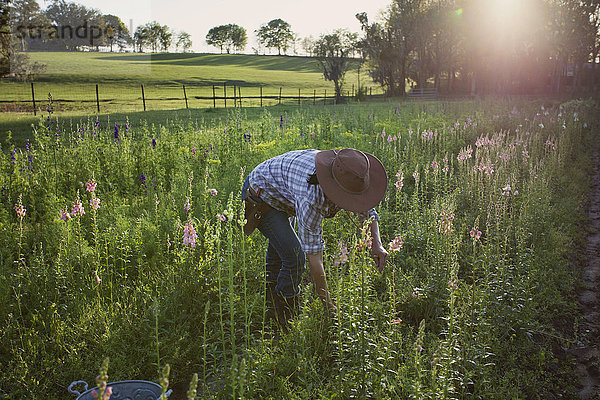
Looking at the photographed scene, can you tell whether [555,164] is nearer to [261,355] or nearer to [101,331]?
[261,355]

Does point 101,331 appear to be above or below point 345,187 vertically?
A: below

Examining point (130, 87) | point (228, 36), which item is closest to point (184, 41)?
point (228, 36)

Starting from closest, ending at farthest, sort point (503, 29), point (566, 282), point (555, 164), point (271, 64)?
point (566, 282), point (555, 164), point (503, 29), point (271, 64)

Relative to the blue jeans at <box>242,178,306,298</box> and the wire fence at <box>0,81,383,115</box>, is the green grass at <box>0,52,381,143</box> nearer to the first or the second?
the wire fence at <box>0,81,383,115</box>

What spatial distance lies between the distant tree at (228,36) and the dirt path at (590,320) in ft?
410

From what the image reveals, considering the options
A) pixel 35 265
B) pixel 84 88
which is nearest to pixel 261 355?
pixel 35 265

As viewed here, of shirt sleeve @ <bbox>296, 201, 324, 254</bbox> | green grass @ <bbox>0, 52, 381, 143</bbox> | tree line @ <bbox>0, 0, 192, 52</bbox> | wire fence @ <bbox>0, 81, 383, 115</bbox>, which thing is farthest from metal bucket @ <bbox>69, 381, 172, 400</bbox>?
tree line @ <bbox>0, 0, 192, 52</bbox>

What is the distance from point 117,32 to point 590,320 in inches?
4889

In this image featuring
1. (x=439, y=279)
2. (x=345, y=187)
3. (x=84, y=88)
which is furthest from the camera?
(x=84, y=88)

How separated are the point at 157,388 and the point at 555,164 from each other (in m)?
8.58

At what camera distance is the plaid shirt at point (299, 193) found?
308 centimetres

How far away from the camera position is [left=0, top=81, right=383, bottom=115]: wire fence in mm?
23844

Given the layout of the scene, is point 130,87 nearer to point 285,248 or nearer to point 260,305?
point 260,305

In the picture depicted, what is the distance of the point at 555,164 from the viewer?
8773 mm
